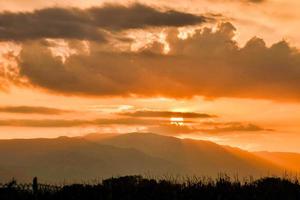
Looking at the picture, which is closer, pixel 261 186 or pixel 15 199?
pixel 15 199

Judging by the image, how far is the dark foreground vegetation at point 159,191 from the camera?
2798 cm

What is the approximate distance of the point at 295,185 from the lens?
1220 inches

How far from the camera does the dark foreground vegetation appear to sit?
28.0 m

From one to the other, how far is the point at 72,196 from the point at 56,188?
1.76 metres

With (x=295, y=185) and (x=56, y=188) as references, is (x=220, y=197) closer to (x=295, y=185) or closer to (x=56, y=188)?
(x=295, y=185)

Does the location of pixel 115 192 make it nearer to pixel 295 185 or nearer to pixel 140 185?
pixel 140 185

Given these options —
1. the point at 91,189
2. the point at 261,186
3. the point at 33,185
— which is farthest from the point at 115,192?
the point at 261,186

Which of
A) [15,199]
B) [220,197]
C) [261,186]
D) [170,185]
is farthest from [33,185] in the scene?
[261,186]

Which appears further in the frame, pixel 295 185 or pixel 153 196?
pixel 295 185

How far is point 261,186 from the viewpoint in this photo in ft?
99.7

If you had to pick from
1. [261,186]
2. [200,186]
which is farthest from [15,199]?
[261,186]

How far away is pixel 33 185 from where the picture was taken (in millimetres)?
28938

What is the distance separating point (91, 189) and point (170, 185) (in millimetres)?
3561

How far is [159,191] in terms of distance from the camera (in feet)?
94.0
